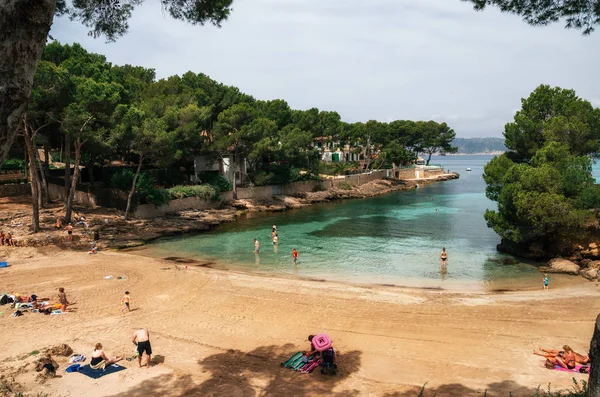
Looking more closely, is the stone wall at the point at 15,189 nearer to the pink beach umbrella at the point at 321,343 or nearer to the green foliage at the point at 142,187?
the green foliage at the point at 142,187

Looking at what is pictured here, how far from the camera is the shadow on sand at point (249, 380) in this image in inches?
416

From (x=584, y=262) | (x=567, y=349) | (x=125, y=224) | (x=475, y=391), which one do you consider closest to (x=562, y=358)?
(x=567, y=349)

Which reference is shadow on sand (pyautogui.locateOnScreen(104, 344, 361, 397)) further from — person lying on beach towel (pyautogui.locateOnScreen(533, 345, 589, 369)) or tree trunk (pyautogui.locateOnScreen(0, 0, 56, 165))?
tree trunk (pyautogui.locateOnScreen(0, 0, 56, 165))

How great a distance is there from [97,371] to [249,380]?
412cm

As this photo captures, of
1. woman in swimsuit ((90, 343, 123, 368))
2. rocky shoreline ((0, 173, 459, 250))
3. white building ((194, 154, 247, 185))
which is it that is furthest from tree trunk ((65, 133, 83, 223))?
woman in swimsuit ((90, 343, 123, 368))

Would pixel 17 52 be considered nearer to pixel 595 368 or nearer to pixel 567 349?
pixel 595 368

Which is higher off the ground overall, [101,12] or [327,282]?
[101,12]

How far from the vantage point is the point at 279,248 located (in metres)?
31.0

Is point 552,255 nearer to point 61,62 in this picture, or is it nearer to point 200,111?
point 200,111

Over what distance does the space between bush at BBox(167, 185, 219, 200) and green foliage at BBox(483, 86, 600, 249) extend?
27696 millimetres

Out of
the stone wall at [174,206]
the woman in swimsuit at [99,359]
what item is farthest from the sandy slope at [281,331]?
the stone wall at [174,206]

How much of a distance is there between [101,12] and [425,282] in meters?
19.3

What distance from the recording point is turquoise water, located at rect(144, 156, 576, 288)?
24141 millimetres

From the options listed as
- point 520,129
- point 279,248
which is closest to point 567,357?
point 279,248
